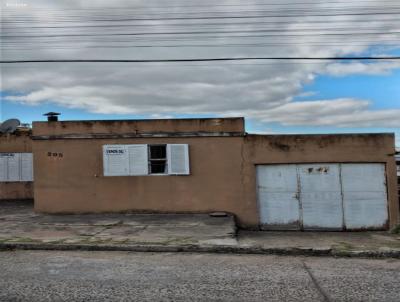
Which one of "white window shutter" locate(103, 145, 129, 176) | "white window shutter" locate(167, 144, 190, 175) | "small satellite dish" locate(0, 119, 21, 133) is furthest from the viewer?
"small satellite dish" locate(0, 119, 21, 133)

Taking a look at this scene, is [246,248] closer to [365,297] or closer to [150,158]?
[365,297]

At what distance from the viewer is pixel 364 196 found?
13.6 metres

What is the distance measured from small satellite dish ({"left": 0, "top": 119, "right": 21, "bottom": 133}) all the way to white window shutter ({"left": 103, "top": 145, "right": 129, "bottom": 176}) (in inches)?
248

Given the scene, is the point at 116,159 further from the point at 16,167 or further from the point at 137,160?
the point at 16,167

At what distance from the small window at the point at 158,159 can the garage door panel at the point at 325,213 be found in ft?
15.7

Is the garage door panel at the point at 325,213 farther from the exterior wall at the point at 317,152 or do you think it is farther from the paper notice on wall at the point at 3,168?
the paper notice on wall at the point at 3,168

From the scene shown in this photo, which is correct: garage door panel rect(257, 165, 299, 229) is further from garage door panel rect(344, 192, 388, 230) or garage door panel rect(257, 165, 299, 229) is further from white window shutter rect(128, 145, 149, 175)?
white window shutter rect(128, 145, 149, 175)

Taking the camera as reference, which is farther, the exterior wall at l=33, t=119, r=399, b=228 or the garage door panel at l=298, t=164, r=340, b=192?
the garage door panel at l=298, t=164, r=340, b=192

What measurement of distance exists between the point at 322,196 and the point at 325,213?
0.56 m

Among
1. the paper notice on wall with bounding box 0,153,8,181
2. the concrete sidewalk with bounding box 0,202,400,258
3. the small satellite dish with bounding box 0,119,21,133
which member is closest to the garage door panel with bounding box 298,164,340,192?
the concrete sidewalk with bounding box 0,202,400,258

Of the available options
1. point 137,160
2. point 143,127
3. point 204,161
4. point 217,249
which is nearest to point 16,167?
point 137,160

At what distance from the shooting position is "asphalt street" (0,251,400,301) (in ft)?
18.6

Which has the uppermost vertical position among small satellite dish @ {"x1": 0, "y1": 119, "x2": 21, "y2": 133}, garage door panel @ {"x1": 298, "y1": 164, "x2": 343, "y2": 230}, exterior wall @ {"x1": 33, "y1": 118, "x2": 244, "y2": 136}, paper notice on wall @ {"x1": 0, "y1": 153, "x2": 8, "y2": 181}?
small satellite dish @ {"x1": 0, "y1": 119, "x2": 21, "y2": 133}

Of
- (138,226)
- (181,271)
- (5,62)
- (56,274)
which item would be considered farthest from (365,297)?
(5,62)
